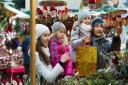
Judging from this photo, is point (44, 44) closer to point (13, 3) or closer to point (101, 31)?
point (101, 31)

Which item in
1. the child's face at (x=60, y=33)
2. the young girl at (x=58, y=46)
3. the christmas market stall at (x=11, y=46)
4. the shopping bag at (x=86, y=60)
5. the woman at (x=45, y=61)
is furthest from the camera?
the christmas market stall at (x=11, y=46)

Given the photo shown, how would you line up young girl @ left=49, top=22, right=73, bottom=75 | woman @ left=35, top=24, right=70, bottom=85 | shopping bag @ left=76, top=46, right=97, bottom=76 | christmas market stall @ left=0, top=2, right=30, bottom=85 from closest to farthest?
shopping bag @ left=76, top=46, right=97, bottom=76
woman @ left=35, top=24, right=70, bottom=85
young girl @ left=49, top=22, right=73, bottom=75
christmas market stall @ left=0, top=2, right=30, bottom=85

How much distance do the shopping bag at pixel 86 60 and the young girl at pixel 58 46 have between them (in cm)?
21

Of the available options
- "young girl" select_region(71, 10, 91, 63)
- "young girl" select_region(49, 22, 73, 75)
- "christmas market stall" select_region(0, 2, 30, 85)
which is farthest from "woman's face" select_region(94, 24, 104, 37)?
"christmas market stall" select_region(0, 2, 30, 85)

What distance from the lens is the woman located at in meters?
3.04

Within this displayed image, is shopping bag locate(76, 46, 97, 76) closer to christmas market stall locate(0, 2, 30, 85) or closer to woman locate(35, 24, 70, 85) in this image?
woman locate(35, 24, 70, 85)

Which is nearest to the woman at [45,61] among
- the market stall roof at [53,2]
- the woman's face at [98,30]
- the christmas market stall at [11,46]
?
the woman's face at [98,30]

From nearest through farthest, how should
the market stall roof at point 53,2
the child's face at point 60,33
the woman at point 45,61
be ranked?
the woman at point 45,61 → the child's face at point 60,33 → the market stall roof at point 53,2

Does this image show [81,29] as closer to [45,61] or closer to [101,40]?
[101,40]

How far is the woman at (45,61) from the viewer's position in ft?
9.98

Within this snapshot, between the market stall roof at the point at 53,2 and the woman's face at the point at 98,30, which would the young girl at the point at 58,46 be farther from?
the market stall roof at the point at 53,2

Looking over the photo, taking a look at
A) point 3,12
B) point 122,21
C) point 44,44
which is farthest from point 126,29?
point 3,12

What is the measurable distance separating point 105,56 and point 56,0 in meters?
1.82

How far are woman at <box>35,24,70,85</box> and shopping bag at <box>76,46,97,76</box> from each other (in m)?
0.15
